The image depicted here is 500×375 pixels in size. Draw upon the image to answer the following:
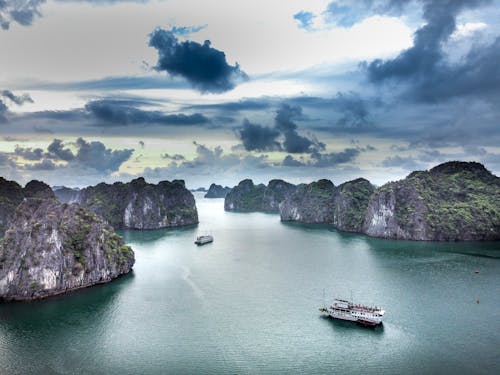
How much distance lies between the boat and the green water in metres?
1.57

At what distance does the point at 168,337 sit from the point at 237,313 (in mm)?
15566

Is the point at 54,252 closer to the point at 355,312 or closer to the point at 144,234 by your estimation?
the point at 355,312

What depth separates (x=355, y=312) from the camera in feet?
235

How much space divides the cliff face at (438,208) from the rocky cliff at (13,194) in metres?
160

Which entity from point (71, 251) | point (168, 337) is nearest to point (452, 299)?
point (168, 337)

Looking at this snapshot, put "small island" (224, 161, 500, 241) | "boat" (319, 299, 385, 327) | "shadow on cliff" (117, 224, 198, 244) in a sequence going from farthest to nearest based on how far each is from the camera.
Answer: "shadow on cliff" (117, 224, 198, 244) < "small island" (224, 161, 500, 241) < "boat" (319, 299, 385, 327)

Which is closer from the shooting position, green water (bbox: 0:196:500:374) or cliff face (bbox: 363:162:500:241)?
green water (bbox: 0:196:500:374)

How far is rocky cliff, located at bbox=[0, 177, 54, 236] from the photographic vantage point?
160 metres

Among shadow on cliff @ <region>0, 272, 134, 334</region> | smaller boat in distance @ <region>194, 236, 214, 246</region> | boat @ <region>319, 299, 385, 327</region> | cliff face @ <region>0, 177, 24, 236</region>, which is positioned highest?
cliff face @ <region>0, 177, 24, 236</region>

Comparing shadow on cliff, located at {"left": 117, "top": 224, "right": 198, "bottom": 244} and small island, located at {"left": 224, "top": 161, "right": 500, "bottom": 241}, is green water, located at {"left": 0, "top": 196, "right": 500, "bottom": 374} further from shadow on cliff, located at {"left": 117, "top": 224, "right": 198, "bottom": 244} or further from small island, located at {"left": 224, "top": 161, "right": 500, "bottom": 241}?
shadow on cliff, located at {"left": 117, "top": 224, "right": 198, "bottom": 244}

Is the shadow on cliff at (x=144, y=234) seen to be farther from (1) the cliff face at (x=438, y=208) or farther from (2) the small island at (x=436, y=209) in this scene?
(1) the cliff face at (x=438, y=208)

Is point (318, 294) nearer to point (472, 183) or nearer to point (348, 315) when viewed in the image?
point (348, 315)

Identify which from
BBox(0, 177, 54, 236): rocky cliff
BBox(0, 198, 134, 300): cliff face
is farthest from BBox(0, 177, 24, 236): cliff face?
BBox(0, 198, 134, 300): cliff face

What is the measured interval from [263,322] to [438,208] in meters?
126
